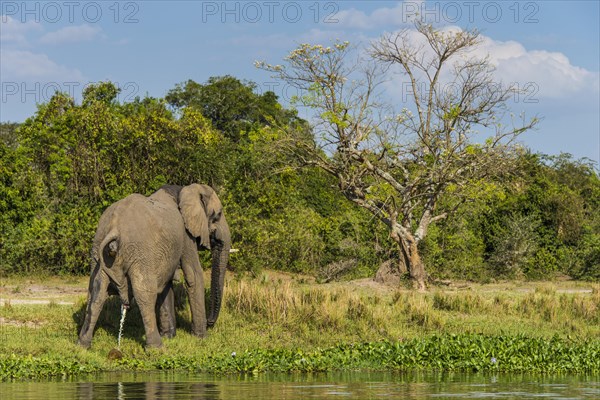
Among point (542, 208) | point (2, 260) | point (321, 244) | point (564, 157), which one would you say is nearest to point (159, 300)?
point (2, 260)

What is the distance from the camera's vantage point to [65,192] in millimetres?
34281

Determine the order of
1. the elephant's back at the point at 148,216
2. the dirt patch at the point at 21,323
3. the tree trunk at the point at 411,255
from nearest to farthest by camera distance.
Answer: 1. the elephant's back at the point at 148,216
2. the dirt patch at the point at 21,323
3. the tree trunk at the point at 411,255

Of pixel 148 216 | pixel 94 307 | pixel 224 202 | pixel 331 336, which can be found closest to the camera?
pixel 94 307

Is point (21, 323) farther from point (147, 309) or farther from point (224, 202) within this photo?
point (224, 202)

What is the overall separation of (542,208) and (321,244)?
1053 centimetres

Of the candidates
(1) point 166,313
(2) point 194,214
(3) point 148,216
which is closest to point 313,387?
(3) point 148,216

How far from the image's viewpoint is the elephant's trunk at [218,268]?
19641 millimetres

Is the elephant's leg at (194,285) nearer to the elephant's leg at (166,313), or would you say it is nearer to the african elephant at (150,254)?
the african elephant at (150,254)

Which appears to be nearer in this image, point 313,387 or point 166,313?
point 313,387

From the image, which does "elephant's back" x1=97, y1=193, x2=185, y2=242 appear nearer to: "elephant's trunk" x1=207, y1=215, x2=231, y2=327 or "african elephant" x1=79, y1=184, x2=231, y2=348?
"african elephant" x1=79, y1=184, x2=231, y2=348

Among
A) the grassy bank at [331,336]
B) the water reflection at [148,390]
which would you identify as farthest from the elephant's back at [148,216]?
the water reflection at [148,390]

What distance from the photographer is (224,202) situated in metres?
34.8

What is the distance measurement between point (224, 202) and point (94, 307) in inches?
698

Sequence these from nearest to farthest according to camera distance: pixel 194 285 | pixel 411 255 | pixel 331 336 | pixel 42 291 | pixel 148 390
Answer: pixel 148 390 → pixel 194 285 → pixel 331 336 → pixel 42 291 → pixel 411 255
